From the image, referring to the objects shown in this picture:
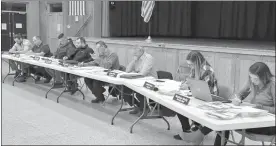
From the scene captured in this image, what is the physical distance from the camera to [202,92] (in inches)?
121

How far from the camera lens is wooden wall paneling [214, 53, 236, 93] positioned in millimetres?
5832

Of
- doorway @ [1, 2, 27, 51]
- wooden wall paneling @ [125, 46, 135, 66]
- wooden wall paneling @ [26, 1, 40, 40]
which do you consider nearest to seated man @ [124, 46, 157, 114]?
wooden wall paneling @ [125, 46, 135, 66]

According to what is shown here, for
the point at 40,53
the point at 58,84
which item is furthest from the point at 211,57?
the point at 40,53

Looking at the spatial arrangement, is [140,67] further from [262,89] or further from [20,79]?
[20,79]

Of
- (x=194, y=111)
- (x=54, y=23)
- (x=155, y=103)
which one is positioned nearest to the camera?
(x=194, y=111)

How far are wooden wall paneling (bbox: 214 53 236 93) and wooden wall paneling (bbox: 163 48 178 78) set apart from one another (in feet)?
3.46

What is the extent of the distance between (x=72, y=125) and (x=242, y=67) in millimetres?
3039

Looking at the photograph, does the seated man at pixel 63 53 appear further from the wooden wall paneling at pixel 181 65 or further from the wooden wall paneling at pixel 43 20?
the wooden wall paneling at pixel 43 20

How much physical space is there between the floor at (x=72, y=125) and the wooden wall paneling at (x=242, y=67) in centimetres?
184

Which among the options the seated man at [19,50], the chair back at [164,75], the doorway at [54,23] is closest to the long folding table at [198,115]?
the chair back at [164,75]

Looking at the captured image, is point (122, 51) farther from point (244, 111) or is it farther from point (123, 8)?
point (244, 111)

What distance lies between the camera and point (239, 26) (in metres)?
9.88

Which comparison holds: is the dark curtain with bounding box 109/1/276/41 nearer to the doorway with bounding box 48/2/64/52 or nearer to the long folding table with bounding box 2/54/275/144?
the doorway with bounding box 48/2/64/52

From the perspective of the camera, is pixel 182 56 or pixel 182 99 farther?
pixel 182 56
